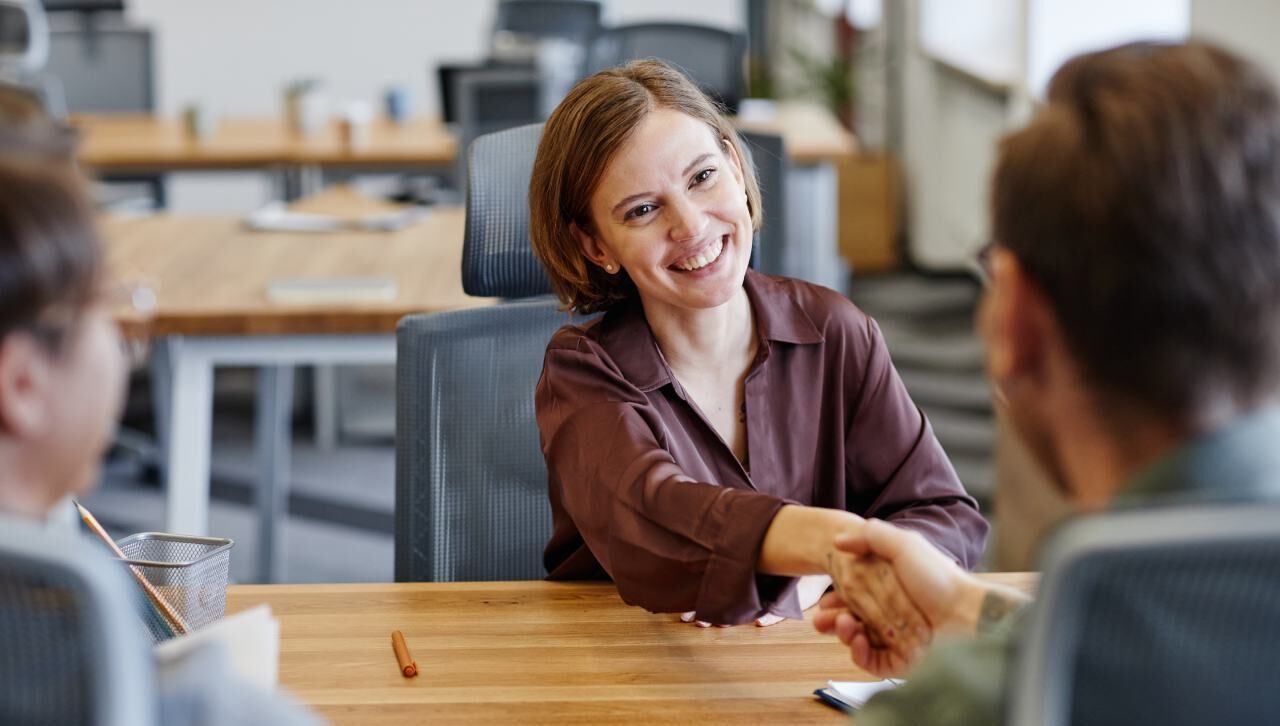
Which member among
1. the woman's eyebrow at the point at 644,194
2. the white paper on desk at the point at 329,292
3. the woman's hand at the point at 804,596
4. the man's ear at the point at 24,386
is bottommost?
the white paper on desk at the point at 329,292

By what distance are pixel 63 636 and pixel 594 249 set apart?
1031mm

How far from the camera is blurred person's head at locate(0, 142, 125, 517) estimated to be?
2.35 ft

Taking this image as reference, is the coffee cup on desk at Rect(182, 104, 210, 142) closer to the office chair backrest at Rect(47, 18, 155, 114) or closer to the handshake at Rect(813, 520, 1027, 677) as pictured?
the office chair backrest at Rect(47, 18, 155, 114)

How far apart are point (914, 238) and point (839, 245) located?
39cm

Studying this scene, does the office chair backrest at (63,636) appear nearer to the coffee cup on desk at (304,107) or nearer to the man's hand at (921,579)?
the man's hand at (921,579)

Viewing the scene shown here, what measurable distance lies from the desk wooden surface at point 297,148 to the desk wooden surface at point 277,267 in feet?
3.05

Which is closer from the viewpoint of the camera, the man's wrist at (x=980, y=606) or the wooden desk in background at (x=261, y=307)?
the man's wrist at (x=980, y=606)

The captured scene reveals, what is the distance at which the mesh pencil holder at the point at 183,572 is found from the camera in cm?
132

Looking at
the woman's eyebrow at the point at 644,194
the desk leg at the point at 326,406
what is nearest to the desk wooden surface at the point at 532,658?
the woman's eyebrow at the point at 644,194

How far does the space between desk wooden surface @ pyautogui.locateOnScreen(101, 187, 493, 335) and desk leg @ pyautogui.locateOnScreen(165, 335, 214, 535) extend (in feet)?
0.28

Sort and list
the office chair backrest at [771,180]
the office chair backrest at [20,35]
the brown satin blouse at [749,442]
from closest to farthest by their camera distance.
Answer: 1. the brown satin blouse at [749,442]
2. the office chair backrest at [771,180]
3. the office chair backrest at [20,35]

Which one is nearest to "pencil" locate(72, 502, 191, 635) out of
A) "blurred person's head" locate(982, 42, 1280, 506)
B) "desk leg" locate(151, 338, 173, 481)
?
"blurred person's head" locate(982, 42, 1280, 506)

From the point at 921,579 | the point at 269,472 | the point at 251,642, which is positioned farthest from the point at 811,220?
the point at 251,642

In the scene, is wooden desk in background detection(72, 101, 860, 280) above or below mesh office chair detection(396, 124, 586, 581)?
below
